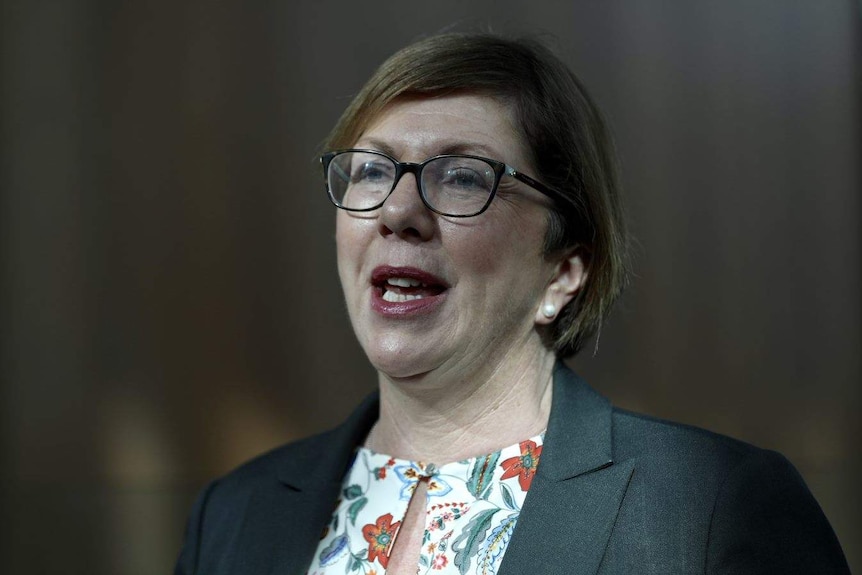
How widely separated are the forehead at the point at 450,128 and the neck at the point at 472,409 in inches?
16.2

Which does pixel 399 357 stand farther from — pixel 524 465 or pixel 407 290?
pixel 524 465

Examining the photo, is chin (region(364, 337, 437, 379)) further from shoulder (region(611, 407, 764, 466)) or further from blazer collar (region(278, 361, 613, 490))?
shoulder (region(611, 407, 764, 466))

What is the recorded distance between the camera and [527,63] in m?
1.97

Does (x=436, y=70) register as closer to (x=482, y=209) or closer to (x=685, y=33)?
(x=482, y=209)

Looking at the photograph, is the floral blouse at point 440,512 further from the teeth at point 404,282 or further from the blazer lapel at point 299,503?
the teeth at point 404,282

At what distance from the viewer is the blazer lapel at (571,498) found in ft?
5.31

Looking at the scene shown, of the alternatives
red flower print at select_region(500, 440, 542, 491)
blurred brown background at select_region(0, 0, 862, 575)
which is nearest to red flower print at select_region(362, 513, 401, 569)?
red flower print at select_region(500, 440, 542, 491)

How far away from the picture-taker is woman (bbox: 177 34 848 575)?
164cm

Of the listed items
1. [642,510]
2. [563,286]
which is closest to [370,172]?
[563,286]

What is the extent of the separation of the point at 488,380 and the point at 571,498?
292 mm

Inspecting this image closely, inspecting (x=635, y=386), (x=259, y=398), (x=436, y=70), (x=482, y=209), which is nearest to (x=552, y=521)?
(x=482, y=209)

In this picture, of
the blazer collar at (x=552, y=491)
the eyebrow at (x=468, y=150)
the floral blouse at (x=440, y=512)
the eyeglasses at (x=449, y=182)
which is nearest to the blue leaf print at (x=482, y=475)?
the floral blouse at (x=440, y=512)

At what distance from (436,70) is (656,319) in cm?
169

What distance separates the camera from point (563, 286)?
1.97m
